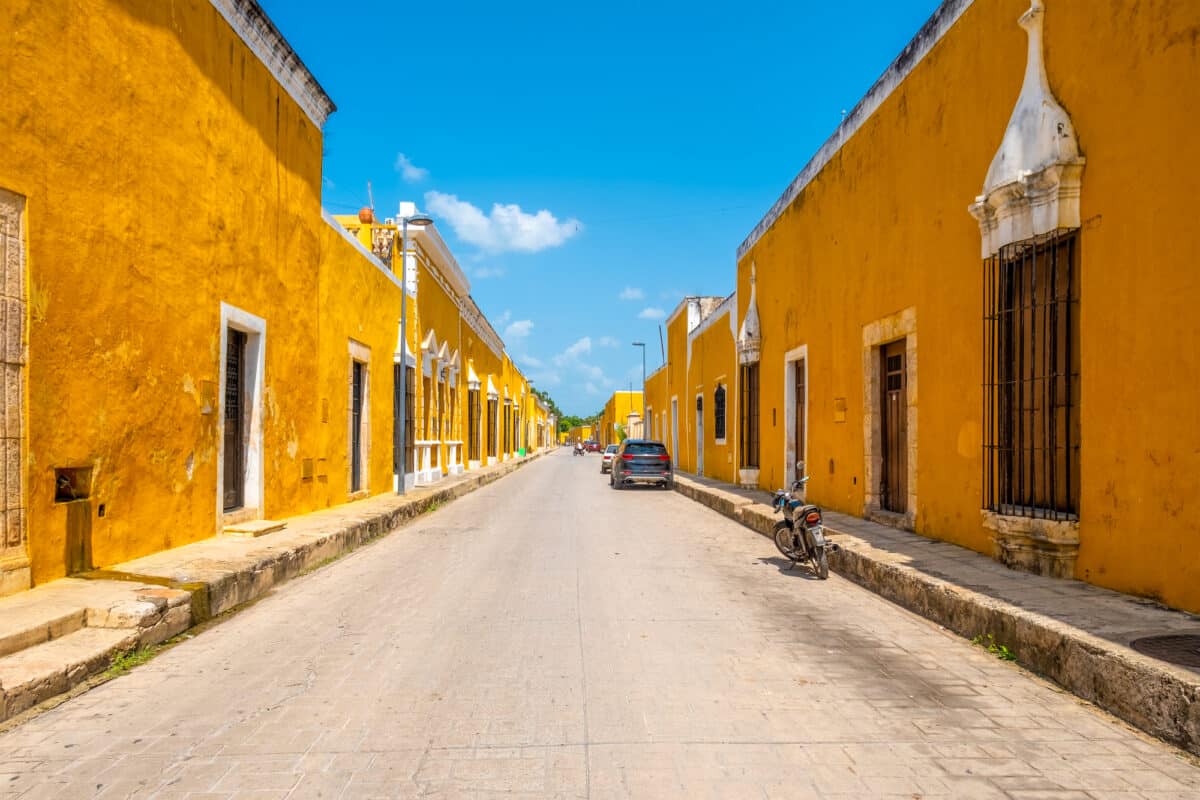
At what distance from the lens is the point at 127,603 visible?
5.47m

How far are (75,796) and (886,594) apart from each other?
6.42 metres

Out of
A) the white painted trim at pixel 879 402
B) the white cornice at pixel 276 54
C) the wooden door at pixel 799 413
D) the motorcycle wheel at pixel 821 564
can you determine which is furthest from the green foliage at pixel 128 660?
the wooden door at pixel 799 413

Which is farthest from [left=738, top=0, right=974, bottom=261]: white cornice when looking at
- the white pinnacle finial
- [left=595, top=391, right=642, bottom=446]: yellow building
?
[left=595, top=391, right=642, bottom=446]: yellow building

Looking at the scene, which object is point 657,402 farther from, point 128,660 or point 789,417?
point 128,660

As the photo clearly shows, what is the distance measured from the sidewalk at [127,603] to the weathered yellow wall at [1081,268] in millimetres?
7063

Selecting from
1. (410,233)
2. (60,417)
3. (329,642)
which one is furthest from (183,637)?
(410,233)

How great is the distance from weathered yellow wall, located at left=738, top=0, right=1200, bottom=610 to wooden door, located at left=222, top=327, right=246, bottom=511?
8.51 meters

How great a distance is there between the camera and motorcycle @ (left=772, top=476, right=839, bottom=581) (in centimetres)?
838

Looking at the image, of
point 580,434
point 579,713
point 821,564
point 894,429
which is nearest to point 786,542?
point 821,564

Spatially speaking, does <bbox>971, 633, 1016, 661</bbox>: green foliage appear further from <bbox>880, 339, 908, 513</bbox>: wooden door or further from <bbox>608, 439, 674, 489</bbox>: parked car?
<bbox>608, 439, 674, 489</bbox>: parked car

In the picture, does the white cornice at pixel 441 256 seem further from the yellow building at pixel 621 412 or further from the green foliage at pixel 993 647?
the yellow building at pixel 621 412

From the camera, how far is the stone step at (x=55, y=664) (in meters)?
4.12

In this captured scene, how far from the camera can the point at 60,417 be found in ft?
20.6

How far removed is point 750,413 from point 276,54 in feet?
44.1
